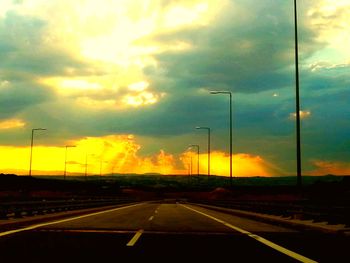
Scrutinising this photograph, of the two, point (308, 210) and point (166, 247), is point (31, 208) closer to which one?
point (308, 210)

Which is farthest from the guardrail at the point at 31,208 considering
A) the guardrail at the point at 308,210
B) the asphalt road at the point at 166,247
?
the guardrail at the point at 308,210

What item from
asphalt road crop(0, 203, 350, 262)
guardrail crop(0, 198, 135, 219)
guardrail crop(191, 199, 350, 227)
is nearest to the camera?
asphalt road crop(0, 203, 350, 262)

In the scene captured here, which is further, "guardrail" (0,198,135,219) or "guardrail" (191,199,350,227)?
"guardrail" (0,198,135,219)

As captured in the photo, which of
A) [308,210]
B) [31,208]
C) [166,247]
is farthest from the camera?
[31,208]

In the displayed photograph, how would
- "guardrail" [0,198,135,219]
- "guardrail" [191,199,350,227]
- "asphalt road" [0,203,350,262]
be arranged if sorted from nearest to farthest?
"asphalt road" [0,203,350,262] → "guardrail" [191,199,350,227] → "guardrail" [0,198,135,219]

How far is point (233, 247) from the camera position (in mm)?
13734

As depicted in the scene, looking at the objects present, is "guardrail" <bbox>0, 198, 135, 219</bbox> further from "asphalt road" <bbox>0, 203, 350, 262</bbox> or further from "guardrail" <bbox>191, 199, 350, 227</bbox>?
"guardrail" <bbox>191, 199, 350, 227</bbox>

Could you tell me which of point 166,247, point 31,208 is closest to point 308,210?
point 166,247

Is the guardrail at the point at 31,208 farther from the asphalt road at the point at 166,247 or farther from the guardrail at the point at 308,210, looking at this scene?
the guardrail at the point at 308,210

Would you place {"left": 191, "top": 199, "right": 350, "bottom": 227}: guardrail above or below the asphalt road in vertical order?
above

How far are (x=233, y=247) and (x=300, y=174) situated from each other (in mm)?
13388

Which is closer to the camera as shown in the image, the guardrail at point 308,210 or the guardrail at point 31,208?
the guardrail at point 308,210

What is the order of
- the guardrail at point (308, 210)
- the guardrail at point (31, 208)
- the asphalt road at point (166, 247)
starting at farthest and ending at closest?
the guardrail at point (31, 208) < the guardrail at point (308, 210) < the asphalt road at point (166, 247)

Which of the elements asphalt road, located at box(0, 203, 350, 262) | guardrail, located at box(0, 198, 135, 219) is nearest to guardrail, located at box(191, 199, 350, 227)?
asphalt road, located at box(0, 203, 350, 262)
